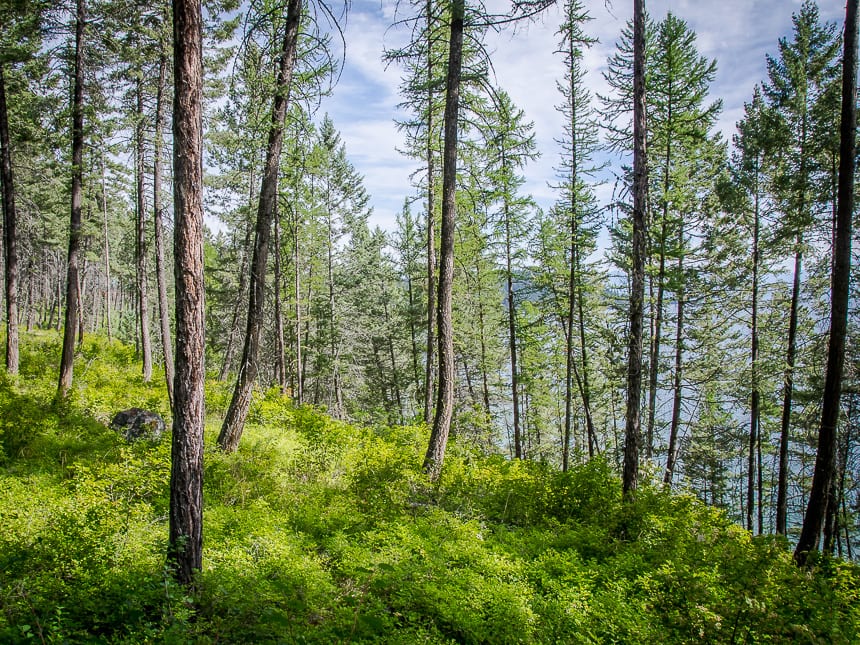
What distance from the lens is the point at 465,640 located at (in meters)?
4.20

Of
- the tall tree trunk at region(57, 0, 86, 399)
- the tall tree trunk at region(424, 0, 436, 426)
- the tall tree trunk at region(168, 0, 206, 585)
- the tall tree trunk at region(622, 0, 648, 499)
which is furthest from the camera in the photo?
the tall tree trunk at region(424, 0, 436, 426)

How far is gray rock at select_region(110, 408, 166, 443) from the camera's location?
9.78m

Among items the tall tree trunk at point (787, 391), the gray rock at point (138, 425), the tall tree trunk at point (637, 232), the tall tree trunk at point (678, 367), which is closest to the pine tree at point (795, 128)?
the tall tree trunk at point (787, 391)

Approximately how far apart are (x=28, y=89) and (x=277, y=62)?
12808 millimetres

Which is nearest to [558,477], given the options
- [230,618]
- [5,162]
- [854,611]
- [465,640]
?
[854,611]

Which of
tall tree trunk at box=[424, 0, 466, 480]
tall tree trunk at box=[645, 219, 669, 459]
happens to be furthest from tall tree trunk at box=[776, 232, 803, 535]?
tall tree trunk at box=[424, 0, 466, 480]

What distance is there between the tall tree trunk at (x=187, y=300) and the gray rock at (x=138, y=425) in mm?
6184

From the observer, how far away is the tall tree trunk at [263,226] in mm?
8805

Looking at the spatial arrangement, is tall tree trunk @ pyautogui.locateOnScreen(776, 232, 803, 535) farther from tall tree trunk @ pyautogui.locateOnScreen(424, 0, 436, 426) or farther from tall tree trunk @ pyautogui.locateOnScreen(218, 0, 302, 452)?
tall tree trunk @ pyautogui.locateOnScreen(218, 0, 302, 452)

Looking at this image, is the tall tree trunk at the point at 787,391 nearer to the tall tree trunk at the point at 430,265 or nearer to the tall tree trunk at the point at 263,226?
the tall tree trunk at the point at 430,265

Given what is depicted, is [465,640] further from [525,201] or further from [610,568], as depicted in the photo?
[525,201]

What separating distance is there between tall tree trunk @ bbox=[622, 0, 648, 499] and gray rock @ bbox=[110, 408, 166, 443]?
390 inches

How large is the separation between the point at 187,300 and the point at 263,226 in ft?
17.0

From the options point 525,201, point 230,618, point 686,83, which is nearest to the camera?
point 230,618
